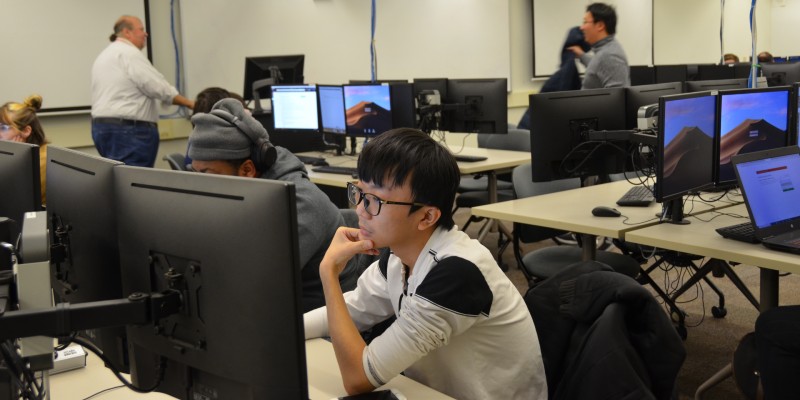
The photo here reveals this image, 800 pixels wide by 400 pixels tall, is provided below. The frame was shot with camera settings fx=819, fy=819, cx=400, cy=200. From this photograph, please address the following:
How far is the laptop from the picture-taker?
2639 mm

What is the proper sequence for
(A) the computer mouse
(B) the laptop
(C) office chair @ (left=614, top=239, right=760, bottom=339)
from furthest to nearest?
1. (C) office chair @ (left=614, top=239, right=760, bottom=339)
2. (A) the computer mouse
3. (B) the laptop

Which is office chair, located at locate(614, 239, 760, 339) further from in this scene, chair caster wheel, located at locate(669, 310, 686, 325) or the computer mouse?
the computer mouse

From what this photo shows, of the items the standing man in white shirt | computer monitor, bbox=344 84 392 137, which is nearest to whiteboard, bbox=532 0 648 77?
computer monitor, bbox=344 84 392 137

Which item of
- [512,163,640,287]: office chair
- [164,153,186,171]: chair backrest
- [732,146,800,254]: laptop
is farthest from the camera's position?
[164,153,186,171]: chair backrest

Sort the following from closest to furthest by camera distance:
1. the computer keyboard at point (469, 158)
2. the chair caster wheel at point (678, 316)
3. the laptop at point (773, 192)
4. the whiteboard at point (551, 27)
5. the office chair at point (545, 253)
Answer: the laptop at point (773, 192), the office chair at point (545, 253), the chair caster wheel at point (678, 316), the computer keyboard at point (469, 158), the whiteboard at point (551, 27)

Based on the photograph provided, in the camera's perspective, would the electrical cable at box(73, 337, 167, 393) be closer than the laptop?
Yes

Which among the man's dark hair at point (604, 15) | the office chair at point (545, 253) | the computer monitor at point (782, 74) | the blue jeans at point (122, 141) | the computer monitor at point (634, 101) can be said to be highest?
the man's dark hair at point (604, 15)

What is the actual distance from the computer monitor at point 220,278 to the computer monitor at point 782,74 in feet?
18.4

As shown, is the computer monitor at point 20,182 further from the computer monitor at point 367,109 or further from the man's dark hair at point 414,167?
the computer monitor at point 367,109

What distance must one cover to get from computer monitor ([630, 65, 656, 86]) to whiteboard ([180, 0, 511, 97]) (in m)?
1.40

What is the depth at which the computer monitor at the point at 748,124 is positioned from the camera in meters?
3.09

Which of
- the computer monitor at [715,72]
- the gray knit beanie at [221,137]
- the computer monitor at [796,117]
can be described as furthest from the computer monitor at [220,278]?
the computer monitor at [715,72]

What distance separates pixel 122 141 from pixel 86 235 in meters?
4.80

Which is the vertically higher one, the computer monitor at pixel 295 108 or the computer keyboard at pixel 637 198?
the computer monitor at pixel 295 108
